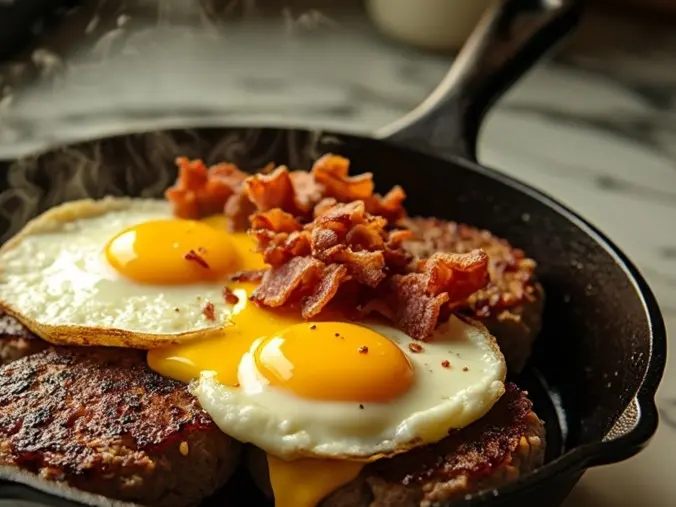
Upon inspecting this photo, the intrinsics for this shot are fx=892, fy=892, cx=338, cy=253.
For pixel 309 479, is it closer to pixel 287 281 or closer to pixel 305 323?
pixel 305 323

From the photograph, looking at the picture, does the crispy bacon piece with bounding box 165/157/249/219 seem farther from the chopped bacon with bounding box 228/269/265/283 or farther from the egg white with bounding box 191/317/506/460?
the egg white with bounding box 191/317/506/460

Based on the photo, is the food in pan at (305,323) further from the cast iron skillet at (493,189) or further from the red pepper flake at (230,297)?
the cast iron skillet at (493,189)

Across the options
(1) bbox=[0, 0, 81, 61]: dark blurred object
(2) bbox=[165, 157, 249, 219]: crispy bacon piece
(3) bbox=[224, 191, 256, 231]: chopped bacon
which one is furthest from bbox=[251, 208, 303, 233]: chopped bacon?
(1) bbox=[0, 0, 81, 61]: dark blurred object

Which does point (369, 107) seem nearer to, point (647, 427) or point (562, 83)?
point (562, 83)

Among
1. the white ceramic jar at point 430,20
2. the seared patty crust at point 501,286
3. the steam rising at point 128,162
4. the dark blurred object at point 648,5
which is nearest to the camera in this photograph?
the seared patty crust at point 501,286

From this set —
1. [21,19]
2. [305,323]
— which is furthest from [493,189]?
[21,19]

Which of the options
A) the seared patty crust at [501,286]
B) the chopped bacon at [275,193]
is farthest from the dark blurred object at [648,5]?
the chopped bacon at [275,193]

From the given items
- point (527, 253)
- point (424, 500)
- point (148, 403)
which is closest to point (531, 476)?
point (424, 500)
